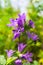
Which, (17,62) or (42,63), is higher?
(17,62)

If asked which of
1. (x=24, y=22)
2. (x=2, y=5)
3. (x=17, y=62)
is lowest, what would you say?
(x=2, y=5)

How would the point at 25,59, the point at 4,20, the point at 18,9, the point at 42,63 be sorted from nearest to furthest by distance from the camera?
the point at 25,59, the point at 42,63, the point at 4,20, the point at 18,9

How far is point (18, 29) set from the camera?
122 cm

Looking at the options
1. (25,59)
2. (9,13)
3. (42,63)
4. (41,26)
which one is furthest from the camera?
(9,13)

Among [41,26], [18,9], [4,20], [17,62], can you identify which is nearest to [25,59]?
[17,62]

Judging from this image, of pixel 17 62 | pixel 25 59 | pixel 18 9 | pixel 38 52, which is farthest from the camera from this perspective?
pixel 18 9

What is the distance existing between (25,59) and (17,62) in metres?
0.14

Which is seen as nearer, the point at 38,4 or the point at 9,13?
the point at 38,4

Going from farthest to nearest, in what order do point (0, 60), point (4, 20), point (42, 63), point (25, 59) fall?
point (4, 20) < point (42, 63) < point (25, 59) < point (0, 60)

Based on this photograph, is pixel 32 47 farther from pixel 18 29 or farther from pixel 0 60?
pixel 0 60

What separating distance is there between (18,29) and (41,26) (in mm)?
482

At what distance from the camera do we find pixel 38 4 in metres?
1.31

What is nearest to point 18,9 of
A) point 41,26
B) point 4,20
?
point 4,20

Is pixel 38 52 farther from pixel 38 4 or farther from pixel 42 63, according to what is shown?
pixel 38 4
